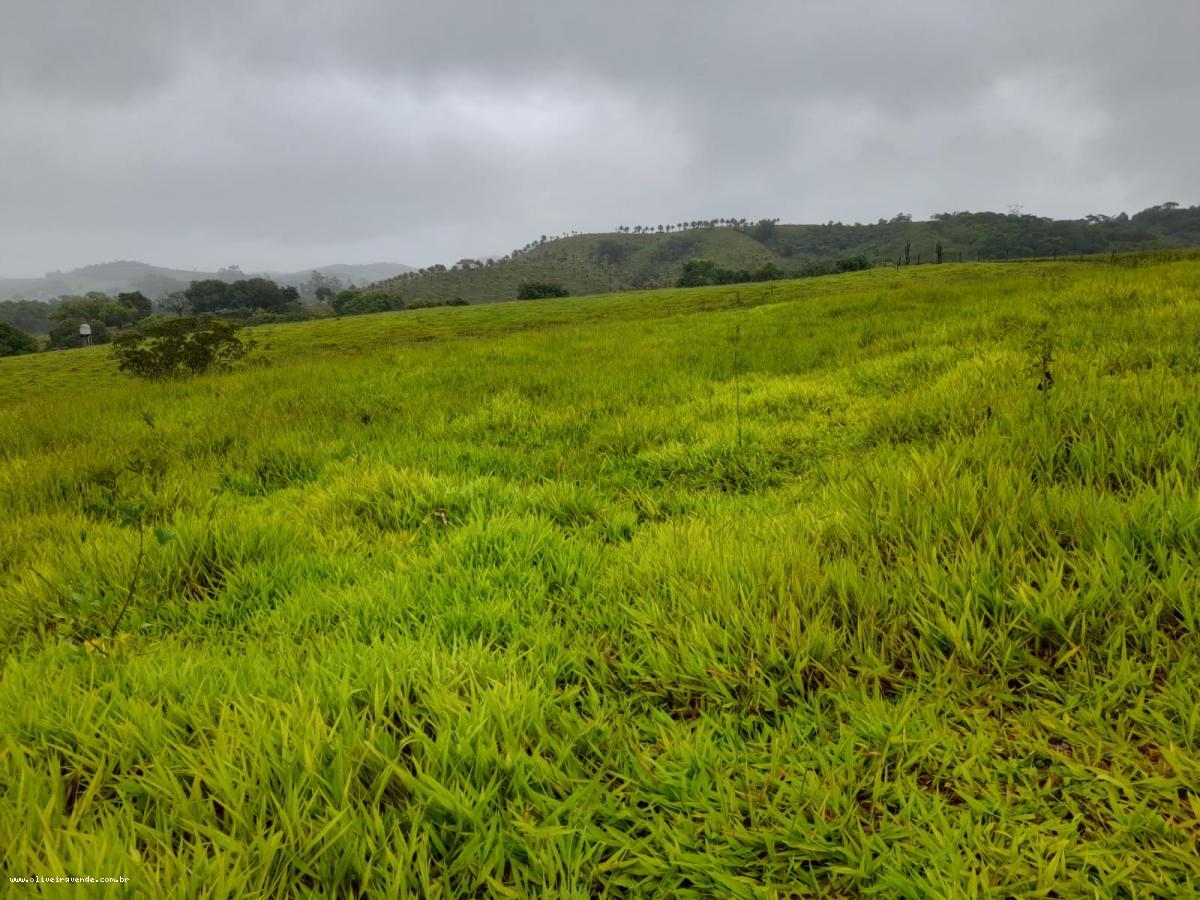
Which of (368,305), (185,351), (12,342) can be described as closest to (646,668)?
(185,351)

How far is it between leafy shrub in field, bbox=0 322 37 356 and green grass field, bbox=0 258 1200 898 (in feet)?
401

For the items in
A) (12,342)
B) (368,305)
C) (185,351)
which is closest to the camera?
(185,351)

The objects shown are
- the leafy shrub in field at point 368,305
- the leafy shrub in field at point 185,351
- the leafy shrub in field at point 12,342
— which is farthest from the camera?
the leafy shrub in field at point 368,305

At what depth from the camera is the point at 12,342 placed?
86.9 metres

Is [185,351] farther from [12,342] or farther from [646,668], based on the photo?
[12,342]

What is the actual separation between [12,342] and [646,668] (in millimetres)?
130645

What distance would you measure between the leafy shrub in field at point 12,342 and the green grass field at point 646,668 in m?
122

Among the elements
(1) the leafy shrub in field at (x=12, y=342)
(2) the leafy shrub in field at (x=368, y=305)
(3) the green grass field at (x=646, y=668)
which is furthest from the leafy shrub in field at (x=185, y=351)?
(2) the leafy shrub in field at (x=368, y=305)

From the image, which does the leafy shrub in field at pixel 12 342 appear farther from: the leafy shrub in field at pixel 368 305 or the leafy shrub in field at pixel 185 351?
the leafy shrub in field at pixel 185 351

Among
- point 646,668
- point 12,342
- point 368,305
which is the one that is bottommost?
point 646,668

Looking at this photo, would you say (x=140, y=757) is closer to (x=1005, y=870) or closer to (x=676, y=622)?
(x=676, y=622)

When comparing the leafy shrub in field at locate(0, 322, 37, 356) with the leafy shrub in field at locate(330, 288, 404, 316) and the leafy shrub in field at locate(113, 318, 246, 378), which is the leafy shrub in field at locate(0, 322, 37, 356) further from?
the leafy shrub in field at locate(113, 318, 246, 378)

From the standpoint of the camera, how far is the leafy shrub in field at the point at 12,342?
8456 centimetres

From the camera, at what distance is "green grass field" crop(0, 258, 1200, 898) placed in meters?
1.32
